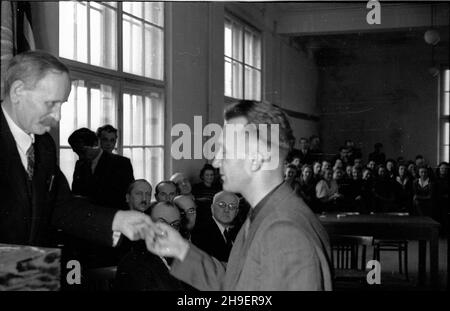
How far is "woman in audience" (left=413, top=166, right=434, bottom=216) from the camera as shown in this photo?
9.54 ft

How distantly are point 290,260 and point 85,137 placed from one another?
1640 mm

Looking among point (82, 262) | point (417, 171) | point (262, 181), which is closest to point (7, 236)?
point (82, 262)

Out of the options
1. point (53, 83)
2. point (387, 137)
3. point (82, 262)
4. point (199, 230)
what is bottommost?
point (82, 262)

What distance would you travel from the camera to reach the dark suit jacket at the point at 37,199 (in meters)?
2.30

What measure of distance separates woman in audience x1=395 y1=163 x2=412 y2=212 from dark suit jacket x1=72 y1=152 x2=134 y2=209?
1.42 meters

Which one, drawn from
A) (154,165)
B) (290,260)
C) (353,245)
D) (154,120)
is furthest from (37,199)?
(353,245)

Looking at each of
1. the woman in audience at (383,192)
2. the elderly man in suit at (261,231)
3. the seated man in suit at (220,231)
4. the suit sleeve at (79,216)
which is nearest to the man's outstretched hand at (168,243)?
the elderly man in suit at (261,231)

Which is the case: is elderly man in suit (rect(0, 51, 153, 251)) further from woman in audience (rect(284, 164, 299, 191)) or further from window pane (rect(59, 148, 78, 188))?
woman in audience (rect(284, 164, 299, 191))

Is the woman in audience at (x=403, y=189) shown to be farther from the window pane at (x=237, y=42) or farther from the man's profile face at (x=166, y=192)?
the man's profile face at (x=166, y=192)

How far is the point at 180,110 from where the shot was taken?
2.78 m

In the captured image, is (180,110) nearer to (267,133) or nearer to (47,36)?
(47,36)

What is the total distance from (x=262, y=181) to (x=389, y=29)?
1719 mm

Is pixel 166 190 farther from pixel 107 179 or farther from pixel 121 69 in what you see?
pixel 121 69

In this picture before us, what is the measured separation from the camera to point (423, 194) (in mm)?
3027
